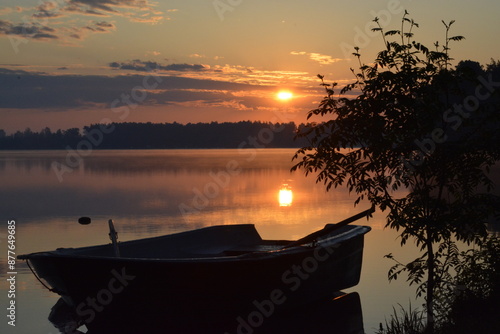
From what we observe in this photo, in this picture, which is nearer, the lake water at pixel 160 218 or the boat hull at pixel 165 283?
the boat hull at pixel 165 283

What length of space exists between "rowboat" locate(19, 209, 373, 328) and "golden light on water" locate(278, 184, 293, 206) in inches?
1080

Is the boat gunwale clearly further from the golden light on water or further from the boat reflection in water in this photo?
the golden light on water

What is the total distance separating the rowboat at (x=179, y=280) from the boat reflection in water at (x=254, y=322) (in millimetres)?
69

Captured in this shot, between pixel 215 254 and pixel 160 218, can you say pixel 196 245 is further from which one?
pixel 160 218

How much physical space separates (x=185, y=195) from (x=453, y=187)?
4037cm

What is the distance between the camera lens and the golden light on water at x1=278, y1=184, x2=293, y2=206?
140ft

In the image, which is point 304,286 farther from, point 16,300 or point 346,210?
point 346,210

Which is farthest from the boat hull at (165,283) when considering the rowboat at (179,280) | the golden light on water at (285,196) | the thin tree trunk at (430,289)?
the golden light on water at (285,196)

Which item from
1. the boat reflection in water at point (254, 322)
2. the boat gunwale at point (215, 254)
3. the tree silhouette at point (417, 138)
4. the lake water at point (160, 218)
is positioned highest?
the tree silhouette at point (417, 138)

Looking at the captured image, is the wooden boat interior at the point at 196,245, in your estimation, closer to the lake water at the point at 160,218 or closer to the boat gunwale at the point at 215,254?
the boat gunwale at the point at 215,254

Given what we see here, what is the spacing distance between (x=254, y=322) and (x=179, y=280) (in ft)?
7.50

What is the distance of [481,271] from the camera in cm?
1135

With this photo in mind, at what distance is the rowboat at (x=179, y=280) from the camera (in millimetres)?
11695

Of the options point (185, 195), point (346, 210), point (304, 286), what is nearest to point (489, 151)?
point (304, 286)
